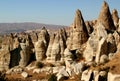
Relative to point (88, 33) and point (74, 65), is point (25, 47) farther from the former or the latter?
point (74, 65)

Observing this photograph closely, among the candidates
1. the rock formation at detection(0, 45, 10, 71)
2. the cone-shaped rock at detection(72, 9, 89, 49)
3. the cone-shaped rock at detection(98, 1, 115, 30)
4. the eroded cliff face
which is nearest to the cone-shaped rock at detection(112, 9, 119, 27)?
the eroded cliff face

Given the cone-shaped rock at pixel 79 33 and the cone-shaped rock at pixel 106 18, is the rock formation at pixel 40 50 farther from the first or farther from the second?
the cone-shaped rock at pixel 106 18

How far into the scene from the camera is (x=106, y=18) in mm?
56750

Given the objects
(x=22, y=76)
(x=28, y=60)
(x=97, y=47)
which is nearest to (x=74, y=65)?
(x=97, y=47)

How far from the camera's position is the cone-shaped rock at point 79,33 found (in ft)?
190

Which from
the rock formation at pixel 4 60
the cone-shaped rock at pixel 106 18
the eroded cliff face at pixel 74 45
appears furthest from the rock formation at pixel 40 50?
the cone-shaped rock at pixel 106 18

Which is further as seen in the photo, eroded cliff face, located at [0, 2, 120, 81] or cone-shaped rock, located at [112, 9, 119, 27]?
cone-shaped rock, located at [112, 9, 119, 27]

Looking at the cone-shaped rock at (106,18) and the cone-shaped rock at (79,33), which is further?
the cone-shaped rock at (79,33)

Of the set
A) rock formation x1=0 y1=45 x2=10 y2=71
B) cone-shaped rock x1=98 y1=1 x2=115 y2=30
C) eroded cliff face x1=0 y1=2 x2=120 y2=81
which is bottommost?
rock formation x1=0 y1=45 x2=10 y2=71

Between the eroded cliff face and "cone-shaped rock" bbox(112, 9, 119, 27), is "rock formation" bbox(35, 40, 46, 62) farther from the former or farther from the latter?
"cone-shaped rock" bbox(112, 9, 119, 27)

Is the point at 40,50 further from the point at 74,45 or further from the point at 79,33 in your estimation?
the point at 79,33

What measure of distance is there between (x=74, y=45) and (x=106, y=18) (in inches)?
250

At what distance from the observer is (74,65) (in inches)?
1875

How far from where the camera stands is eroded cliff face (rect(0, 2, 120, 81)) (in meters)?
50.6
